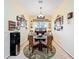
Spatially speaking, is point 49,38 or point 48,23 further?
point 48,23

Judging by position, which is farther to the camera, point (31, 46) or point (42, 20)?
point (42, 20)

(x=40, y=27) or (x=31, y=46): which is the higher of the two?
(x=40, y=27)
